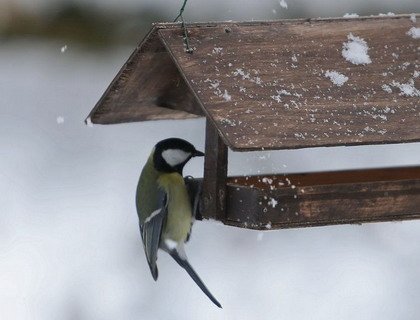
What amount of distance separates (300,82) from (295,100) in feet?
0.24

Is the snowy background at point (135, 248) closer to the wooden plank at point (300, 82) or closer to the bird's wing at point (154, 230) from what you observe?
the bird's wing at point (154, 230)

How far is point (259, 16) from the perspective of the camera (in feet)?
20.1

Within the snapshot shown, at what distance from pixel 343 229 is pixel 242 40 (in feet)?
9.55

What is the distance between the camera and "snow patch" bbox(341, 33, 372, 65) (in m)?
2.31

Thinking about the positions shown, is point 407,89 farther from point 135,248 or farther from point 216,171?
point 135,248

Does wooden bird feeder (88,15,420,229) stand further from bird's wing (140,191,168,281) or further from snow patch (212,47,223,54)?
bird's wing (140,191,168,281)

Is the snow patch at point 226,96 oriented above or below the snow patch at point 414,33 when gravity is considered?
above

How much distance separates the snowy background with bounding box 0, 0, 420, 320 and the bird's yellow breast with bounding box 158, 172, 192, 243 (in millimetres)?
1604

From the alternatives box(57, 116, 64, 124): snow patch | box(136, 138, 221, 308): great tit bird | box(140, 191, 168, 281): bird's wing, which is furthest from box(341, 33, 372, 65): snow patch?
box(57, 116, 64, 124): snow patch

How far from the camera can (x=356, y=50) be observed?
233 cm

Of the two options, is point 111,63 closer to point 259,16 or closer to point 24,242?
point 259,16

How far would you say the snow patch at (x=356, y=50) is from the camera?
90.9 inches

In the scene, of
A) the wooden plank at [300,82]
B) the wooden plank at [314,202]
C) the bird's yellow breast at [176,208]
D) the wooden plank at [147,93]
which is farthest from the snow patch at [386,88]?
the bird's yellow breast at [176,208]

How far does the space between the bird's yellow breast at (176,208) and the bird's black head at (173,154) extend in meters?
0.02
